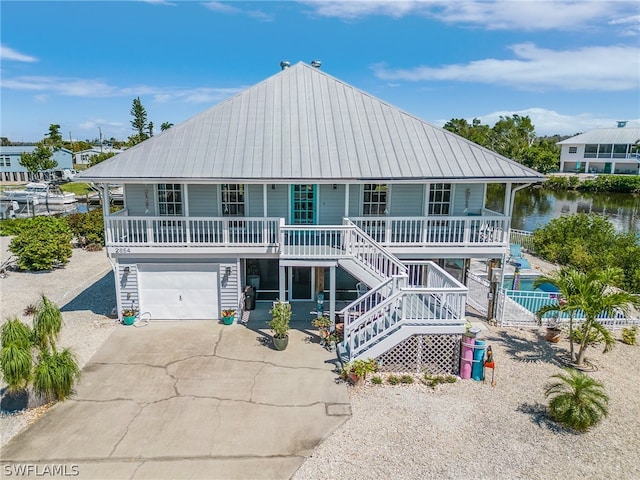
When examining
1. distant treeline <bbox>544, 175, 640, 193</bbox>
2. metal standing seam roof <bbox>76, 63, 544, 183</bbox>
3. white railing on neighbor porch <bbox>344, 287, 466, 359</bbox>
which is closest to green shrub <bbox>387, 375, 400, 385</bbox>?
white railing on neighbor porch <bbox>344, 287, 466, 359</bbox>

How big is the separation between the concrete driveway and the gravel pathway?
508mm

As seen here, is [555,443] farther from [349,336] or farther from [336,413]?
[349,336]

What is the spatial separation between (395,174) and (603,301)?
6679mm

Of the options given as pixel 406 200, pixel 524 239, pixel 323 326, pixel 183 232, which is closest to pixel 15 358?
pixel 183 232

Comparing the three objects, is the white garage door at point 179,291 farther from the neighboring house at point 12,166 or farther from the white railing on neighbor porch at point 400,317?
the neighboring house at point 12,166

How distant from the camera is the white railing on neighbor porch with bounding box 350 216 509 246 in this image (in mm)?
13742

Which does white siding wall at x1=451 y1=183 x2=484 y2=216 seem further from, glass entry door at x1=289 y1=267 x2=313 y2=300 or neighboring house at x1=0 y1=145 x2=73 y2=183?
neighboring house at x1=0 y1=145 x2=73 y2=183

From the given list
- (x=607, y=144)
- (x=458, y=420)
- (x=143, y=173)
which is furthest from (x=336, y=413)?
(x=607, y=144)

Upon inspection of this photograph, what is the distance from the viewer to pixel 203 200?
1491 cm

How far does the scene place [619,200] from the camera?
187 feet

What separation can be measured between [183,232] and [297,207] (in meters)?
3.93

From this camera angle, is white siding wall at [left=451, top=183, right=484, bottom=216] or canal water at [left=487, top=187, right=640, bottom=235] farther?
canal water at [left=487, top=187, right=640, bottom=235]

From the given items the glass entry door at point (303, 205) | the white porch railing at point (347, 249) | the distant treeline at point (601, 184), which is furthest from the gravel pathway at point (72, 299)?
the distant treeline at point (601, 184)

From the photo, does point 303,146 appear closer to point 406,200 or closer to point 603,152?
point 406,200
